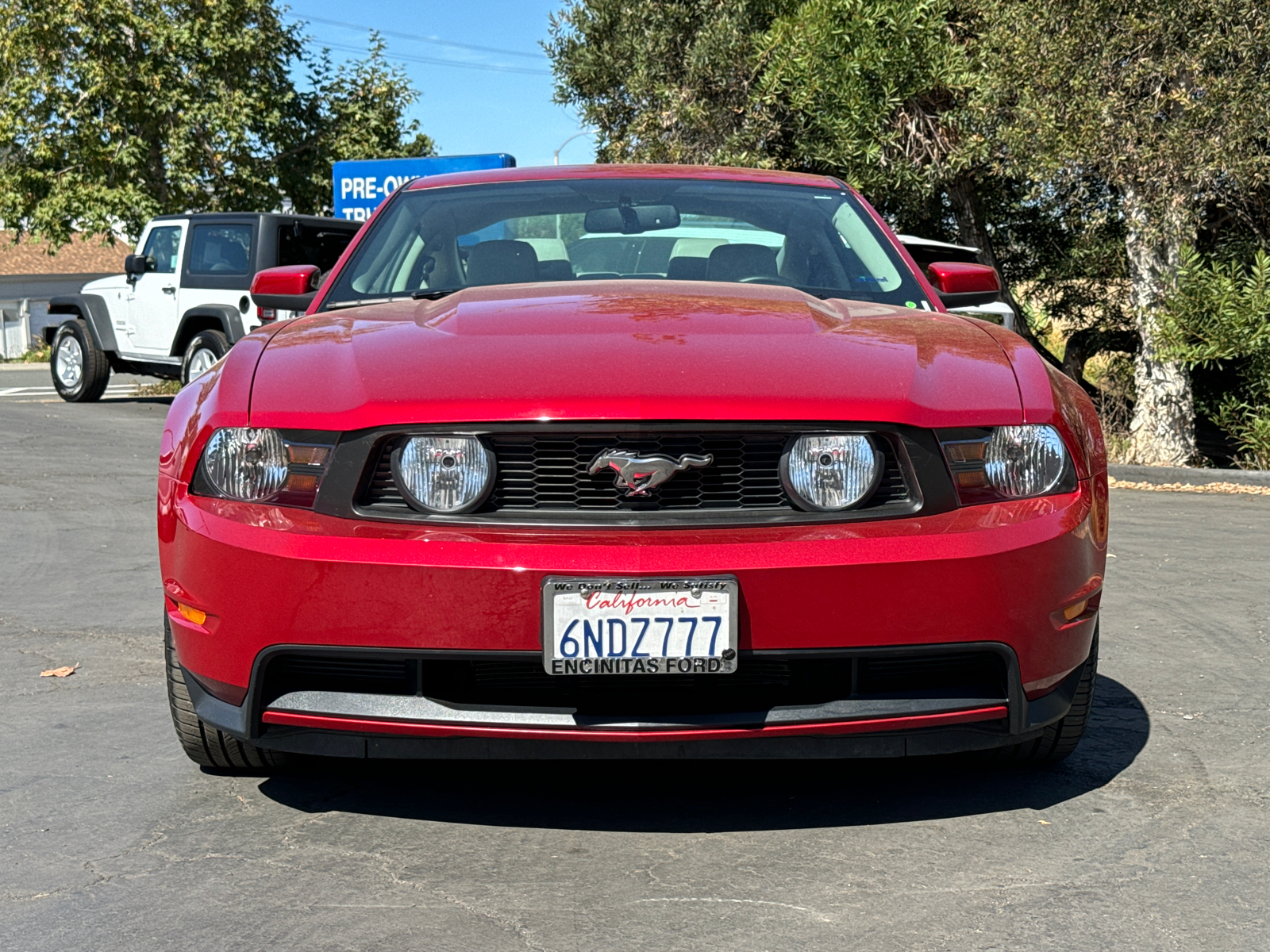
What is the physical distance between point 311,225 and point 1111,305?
7.86m

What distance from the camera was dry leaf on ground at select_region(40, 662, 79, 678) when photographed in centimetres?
468

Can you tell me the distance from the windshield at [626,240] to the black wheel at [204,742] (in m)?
1.27

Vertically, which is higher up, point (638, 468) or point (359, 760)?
point (638, 468)

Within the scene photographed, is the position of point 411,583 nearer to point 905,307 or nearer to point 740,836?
point 740,836

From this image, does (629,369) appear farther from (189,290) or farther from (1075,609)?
(189,290)

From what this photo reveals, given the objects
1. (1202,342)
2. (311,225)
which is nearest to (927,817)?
(1202,342)

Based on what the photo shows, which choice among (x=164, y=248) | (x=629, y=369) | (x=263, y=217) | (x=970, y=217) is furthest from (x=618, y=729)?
(x=164, y=248)

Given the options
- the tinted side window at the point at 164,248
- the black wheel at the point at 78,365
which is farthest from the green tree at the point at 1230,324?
the black wheel at the point at 78,365

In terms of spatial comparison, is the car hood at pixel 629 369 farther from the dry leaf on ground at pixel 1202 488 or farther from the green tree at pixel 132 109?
the green tree at pixel 132 109

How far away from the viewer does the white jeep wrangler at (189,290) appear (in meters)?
14.8

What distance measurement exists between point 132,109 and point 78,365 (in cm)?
1321

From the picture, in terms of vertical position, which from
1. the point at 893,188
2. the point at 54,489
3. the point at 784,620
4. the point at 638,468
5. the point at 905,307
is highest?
the point at 893,188

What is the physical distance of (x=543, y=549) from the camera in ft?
9.35

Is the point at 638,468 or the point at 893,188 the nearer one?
the point at 638,468
